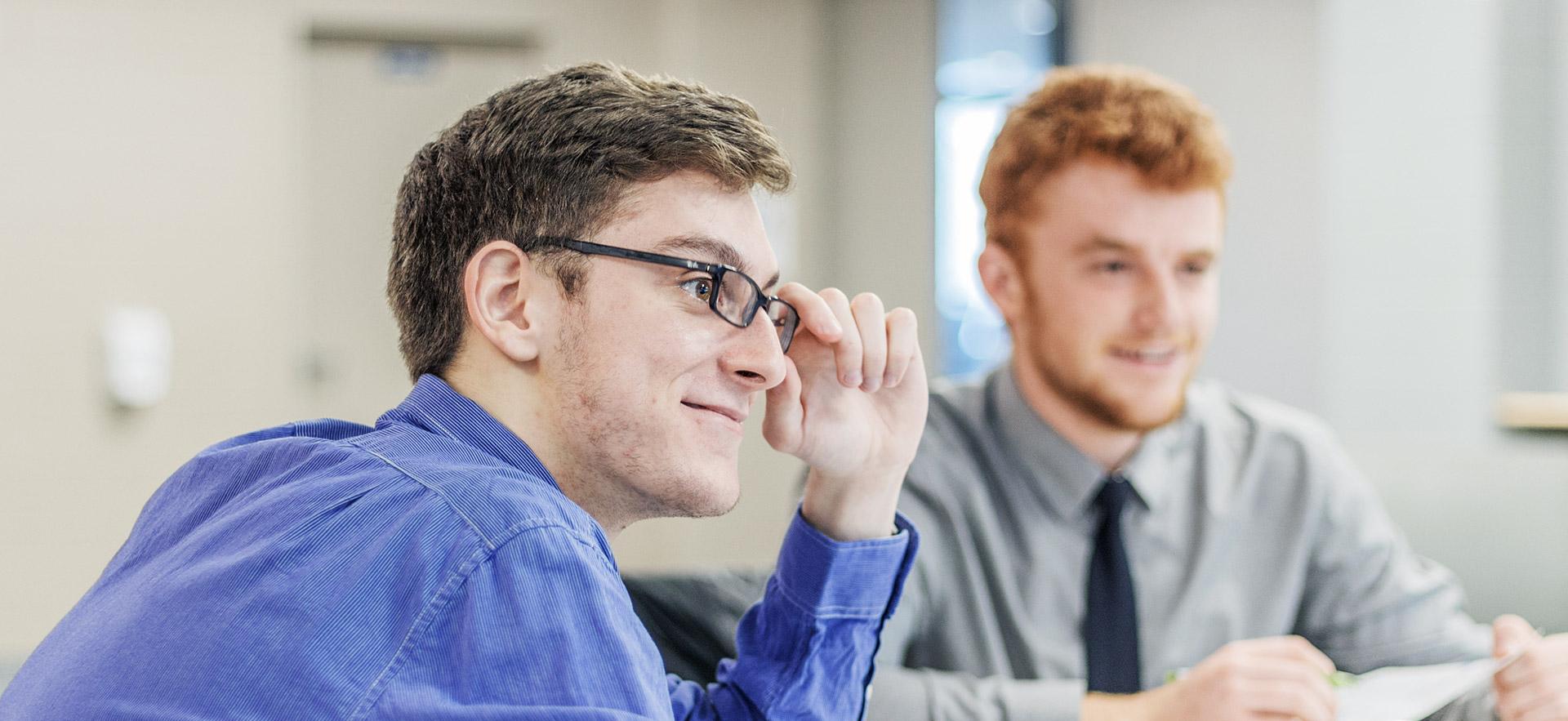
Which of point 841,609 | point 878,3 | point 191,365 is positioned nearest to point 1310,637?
point 841,609

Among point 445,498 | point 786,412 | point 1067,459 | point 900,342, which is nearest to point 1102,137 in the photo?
point 1067,459

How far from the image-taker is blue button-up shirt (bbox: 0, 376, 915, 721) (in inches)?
26.9

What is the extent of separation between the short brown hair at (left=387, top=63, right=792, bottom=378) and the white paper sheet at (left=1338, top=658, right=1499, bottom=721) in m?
0.70

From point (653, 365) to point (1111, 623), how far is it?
76cm

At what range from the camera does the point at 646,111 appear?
100 cm

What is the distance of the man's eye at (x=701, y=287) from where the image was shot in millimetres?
989

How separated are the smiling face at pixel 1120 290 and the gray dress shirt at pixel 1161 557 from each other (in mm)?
75

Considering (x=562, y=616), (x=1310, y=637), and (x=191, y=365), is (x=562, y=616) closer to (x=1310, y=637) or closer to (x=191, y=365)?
(x=1310, y=637)

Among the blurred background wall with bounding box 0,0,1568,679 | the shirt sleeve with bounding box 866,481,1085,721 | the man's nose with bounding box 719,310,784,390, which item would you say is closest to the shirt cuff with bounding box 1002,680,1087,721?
the shirt sleeve with bounding box 866,481,1085,721

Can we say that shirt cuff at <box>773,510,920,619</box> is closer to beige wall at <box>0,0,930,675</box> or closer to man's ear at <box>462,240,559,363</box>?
man's ear at <box>462,240,559,363</box>

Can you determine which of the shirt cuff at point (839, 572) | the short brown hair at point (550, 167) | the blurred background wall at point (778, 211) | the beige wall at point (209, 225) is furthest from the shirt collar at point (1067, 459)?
the beige wall at point (209, 225)

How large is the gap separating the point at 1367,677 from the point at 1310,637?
0.32m

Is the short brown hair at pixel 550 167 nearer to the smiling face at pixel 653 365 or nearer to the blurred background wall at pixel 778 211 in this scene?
the smiling face at pixel 653 365

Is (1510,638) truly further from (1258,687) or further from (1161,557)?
(1161,557)
